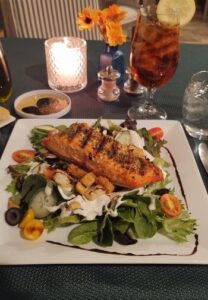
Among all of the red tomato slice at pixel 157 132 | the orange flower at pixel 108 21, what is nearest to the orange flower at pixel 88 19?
the orange flower at pixel 108 21

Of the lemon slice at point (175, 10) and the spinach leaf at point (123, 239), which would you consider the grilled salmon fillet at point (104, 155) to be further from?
the lemon slice at point (175, 10)

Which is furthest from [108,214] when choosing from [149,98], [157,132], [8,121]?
[149,98]

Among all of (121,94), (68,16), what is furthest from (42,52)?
(68,16)

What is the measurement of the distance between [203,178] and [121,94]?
0.58 meters

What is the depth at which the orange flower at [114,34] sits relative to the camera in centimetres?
125

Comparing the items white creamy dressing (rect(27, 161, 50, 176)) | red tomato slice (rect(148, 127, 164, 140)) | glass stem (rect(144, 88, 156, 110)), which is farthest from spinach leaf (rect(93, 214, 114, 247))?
glass stem (rect(144, 88, 156, 110))

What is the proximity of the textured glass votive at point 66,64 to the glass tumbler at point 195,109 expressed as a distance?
0.46 metres

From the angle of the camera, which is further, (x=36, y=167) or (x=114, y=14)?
(x=114, y=14)

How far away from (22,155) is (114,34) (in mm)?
577

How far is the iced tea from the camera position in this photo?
1133 mm

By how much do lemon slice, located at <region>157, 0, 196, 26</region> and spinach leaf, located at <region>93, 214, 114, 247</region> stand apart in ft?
2.29

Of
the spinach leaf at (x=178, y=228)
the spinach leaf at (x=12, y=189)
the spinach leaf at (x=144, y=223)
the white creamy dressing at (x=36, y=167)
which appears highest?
the white creamy dressing at (x=36, y=167)

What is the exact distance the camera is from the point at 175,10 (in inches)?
46.4

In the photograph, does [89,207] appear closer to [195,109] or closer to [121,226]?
A: [121,226]
